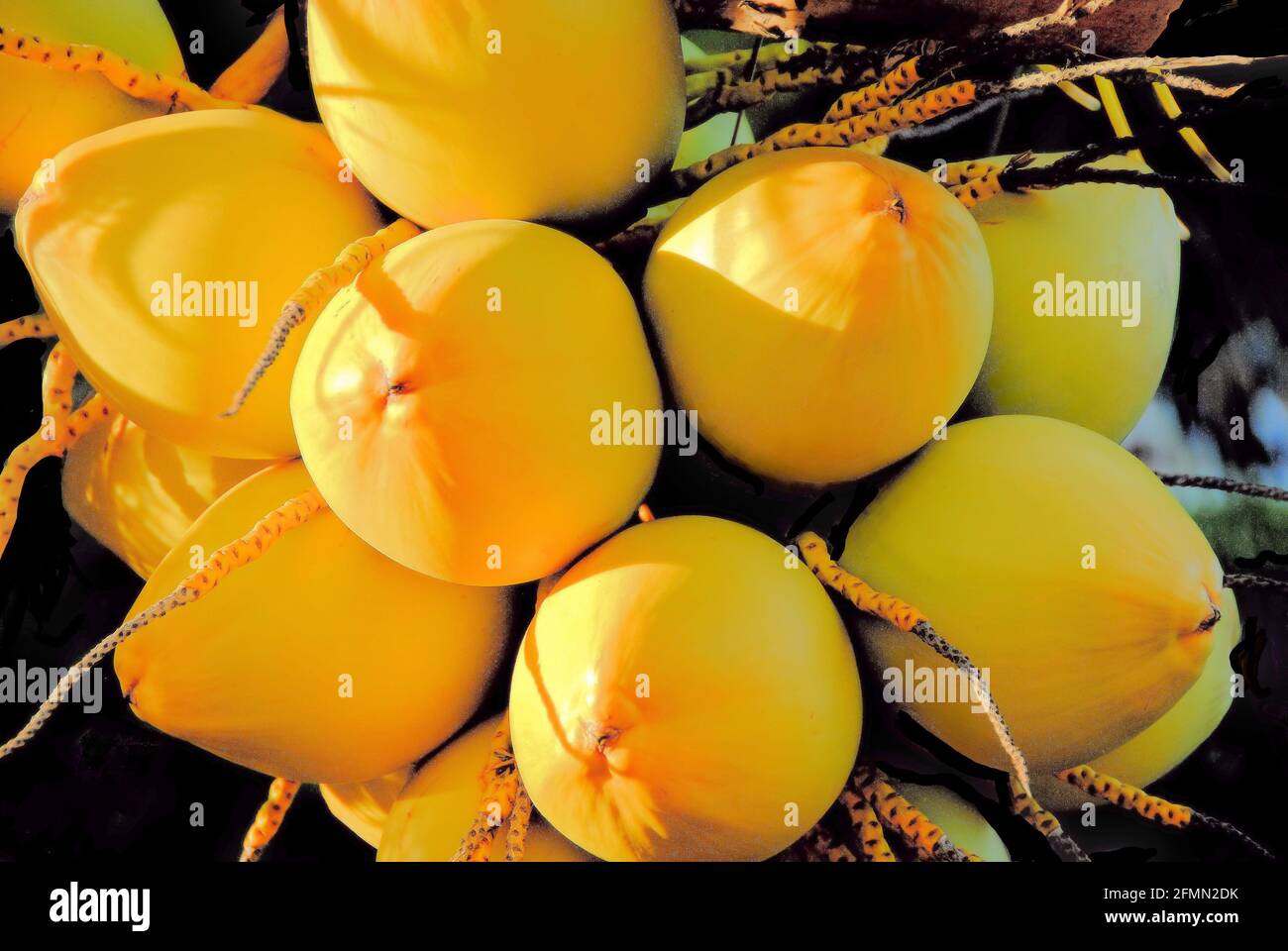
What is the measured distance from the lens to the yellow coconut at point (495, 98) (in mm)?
529

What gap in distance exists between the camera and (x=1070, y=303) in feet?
2.08

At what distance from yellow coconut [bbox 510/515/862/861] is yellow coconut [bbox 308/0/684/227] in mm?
195

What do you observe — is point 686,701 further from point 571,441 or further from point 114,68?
point 114,68

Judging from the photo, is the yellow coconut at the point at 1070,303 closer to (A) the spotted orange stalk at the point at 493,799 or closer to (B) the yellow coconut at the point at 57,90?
(A) the spotted orange stalk at the point at 493,799

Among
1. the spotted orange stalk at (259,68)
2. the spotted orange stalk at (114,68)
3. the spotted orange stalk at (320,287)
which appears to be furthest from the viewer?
the spotted orange stalk at (259,68)

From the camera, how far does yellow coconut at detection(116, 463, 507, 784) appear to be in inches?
21.7

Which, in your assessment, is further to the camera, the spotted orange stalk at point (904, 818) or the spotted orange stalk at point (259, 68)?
the spotted orange stalk at point (259, 68)

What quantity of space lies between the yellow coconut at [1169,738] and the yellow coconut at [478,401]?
13.1 inches

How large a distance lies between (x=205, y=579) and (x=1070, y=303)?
486mm

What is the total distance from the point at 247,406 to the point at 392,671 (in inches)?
6.4

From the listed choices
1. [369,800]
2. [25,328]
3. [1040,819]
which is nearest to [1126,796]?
[1040,819]

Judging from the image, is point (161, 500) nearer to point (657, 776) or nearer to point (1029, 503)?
point (657, 776)

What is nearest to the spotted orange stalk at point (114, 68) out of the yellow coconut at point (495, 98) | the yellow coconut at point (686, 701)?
the yellow coconut at point (495, 98)

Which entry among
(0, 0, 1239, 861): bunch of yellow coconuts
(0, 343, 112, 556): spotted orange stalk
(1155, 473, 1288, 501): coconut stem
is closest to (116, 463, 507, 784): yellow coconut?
(0, 0, 1239, 861): bunch of yellow coconuts
